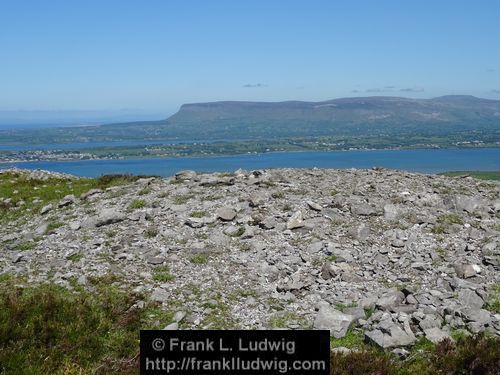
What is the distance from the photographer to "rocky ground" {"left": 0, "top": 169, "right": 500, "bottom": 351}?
11.7 m

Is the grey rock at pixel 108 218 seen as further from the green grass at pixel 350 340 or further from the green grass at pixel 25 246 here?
the green grass at pixel 350 340

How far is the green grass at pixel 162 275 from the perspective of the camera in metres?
13.7

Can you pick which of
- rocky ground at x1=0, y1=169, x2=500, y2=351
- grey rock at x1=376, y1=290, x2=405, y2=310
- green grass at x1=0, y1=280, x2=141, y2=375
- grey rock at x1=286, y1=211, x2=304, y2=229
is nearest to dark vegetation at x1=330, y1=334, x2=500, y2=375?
rocky ground at x1=0, y1=169, x2=500, y2=351

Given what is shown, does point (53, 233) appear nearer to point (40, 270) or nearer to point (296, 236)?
point (40, 270)

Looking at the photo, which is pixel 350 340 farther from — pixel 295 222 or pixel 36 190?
pixel 36 190

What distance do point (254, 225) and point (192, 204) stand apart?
3.48 meters

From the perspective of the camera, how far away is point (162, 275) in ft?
45.4

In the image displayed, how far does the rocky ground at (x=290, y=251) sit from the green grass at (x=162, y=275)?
0.03m

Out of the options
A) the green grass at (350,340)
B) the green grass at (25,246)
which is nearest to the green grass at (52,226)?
the green grass at (25,246)

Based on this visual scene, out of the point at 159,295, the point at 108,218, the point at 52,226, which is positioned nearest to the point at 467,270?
the point at 159,295

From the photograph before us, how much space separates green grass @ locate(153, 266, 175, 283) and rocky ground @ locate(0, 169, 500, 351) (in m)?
0.03

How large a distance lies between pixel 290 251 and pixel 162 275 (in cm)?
431

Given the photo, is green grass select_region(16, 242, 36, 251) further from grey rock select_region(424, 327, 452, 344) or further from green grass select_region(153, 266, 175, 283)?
grey rock select_region(424, 327, 452, 344)

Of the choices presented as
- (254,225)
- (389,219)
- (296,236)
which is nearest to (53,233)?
(254,225)
